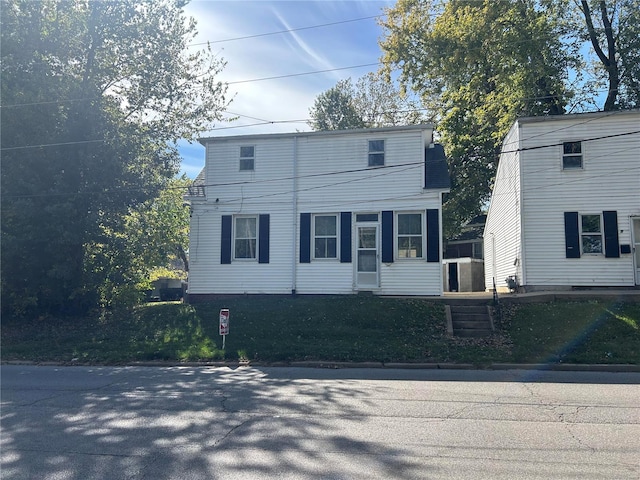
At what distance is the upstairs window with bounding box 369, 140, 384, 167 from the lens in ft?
58.5

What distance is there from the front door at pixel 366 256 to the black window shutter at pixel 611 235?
7598 mm

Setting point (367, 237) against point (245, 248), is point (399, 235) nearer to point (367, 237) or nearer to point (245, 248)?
point (367, 237)

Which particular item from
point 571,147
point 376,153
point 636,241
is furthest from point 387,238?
point 636,241

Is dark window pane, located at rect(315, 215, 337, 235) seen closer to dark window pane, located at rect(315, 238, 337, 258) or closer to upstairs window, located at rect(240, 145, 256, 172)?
dark window pane, located at rect(315, 238, 337, 258)

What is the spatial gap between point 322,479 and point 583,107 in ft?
80.4

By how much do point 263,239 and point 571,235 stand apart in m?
10.6

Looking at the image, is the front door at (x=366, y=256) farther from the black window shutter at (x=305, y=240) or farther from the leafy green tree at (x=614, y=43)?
the leafy green tree at (x=614, y=43)

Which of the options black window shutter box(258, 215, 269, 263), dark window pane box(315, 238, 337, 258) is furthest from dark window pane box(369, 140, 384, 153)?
black window shutter box(258, 215, 269, 263)

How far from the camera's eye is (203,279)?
18.7m

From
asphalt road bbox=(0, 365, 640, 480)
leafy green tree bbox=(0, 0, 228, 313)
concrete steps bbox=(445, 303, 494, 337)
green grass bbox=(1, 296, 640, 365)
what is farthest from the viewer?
leafy green tree bbox=(0, 0, 228, 313)

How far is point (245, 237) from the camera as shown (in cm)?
1861

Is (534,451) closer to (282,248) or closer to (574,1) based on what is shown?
(282,248)

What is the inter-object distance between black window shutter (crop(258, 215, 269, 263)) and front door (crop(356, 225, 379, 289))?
10.8ft

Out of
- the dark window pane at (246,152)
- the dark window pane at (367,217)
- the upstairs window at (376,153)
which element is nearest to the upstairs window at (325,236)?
the dark window pane at (367,217)
